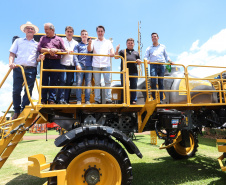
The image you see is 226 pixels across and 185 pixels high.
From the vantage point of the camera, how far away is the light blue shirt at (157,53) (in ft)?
16.1

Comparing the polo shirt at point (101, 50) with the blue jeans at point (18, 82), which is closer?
the blue jeans at point (18, 82)

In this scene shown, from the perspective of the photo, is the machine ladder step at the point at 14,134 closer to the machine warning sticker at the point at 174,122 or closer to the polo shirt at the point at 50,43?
the polo shirt at the point at 50,43

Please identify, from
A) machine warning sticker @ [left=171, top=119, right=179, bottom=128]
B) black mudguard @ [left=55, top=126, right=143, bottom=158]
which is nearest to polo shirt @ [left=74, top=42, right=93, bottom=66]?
black mudguard @ [left=55, top=126, right=143, bottom=158]

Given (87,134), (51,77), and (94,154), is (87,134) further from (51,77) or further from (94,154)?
(51,77)

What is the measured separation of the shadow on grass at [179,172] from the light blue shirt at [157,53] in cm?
303

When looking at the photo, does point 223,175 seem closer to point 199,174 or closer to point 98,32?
point 199,174

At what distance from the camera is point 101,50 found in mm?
4191

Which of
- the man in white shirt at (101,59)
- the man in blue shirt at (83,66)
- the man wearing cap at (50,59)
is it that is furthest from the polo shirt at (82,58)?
the man wearing cap at (50,59)

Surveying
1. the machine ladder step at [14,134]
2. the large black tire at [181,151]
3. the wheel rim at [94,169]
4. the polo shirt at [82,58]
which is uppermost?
the polo shirt at [82,58]

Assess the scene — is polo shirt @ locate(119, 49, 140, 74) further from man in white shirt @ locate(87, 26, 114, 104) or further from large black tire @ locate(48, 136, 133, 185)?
large black tire @ locate(48, 136, 133, 185)

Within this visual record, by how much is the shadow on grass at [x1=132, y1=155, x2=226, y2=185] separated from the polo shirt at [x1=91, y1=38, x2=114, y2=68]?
2.81 m

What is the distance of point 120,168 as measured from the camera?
3.00m

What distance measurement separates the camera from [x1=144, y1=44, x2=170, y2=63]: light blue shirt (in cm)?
492

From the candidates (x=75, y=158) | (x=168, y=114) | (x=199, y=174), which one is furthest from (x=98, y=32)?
(x=199, y=174)
